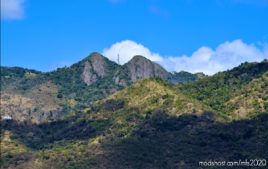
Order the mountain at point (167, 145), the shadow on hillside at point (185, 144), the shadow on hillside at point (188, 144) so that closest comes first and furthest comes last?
the shadow on hillside at point (188, 144), the shadow on hillside at point (185, 144), the mountain at point (167, 145)

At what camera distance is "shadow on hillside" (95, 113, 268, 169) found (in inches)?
6816

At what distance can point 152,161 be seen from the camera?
175875mm

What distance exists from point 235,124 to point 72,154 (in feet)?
146

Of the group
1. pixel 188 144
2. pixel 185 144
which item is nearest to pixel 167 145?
pixel 185 144

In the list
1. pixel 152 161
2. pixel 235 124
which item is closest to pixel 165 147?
pixel 152 161

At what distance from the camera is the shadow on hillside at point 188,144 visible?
568 feet

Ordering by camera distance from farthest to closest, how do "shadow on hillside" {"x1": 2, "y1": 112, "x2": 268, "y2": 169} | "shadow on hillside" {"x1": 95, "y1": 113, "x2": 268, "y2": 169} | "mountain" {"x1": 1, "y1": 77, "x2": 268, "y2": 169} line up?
"mountain" {"x1": 1, "y1": 77, "x2": 268, "y2": 169} < "shadow on hillside" {"x1": 2, "y1": 112, "x2": 268, "y2": 169} < "shadow on hillside" {"x1": 95, "y1": 113, "x2": 268, "y2": 169}

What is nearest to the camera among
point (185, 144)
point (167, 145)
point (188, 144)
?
point (188, 144)

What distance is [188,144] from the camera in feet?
595

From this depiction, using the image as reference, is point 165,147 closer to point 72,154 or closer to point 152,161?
point 152,161

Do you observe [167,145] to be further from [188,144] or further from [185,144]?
[188,144]

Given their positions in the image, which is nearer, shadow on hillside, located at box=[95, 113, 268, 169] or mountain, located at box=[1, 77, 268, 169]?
shadow on hillside, located at box=[95, 113, 268, 169]

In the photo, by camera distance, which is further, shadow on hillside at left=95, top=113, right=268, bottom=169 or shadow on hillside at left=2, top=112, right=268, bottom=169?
shadow on hillside at left=2, top=112, right=268, bottom=169

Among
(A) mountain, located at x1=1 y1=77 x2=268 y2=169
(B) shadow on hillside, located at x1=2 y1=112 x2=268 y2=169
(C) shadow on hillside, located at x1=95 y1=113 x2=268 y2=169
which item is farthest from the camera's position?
(A) mountain, located at x1=1 y1=77 x2=268 y2=169
